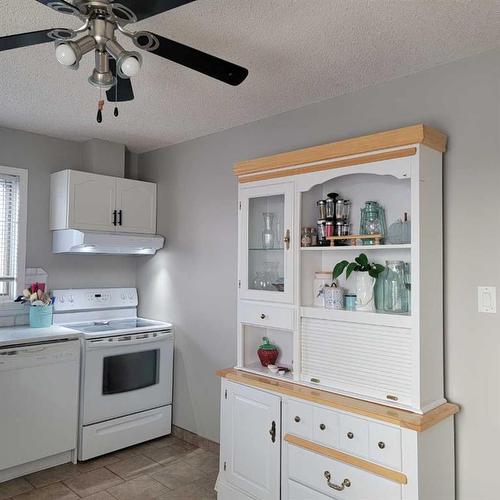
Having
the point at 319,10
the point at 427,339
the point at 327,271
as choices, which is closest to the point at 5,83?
the point at 319,10

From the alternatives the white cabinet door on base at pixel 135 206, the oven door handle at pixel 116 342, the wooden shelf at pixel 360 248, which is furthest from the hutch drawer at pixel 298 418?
the white cabinet door on base at pixel 135 206

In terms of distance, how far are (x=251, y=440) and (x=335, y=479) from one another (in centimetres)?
59

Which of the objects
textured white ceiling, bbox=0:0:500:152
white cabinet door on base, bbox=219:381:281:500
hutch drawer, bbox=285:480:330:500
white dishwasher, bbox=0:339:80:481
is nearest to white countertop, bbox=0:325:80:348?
white dishwasher, bbox=0:339:80:481

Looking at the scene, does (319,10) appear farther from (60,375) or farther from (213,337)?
(60,375)

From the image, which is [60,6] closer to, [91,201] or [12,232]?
[91,201]

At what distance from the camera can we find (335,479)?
7.39 feet

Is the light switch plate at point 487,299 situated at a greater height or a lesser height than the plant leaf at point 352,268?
lesser

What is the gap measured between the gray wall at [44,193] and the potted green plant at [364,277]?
250 cm

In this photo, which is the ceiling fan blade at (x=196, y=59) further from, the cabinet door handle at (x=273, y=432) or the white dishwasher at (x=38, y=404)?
the white dishwasher at (x=38, y=404)

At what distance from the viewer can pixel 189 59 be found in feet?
5.51

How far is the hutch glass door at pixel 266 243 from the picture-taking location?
2711 mm

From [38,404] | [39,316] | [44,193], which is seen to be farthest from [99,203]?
[38,404]

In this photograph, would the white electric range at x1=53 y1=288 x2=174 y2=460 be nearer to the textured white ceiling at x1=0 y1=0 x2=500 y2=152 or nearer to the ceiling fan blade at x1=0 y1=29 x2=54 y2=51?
the textured white ceiling at x1=0 y1=0 x2=500 y2=152

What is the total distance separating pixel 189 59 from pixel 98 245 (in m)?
2.24
